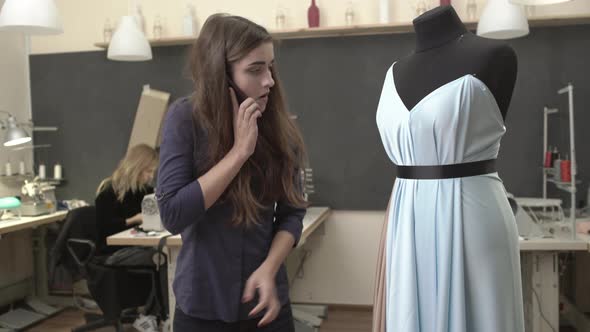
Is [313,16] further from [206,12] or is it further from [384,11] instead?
[206,12]

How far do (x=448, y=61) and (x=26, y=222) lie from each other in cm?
314

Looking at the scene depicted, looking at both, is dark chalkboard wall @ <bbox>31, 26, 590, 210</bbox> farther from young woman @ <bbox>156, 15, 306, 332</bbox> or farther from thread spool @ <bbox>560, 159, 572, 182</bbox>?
young woman @ <bbox>156, 15, 306, 332</bbox>

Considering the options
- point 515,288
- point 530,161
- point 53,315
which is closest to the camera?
point 515,288

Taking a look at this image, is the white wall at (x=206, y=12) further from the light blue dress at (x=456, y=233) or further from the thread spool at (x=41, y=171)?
the light blue dress at (x=456, y=233)

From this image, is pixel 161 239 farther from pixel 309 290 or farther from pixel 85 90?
pixel 85 90

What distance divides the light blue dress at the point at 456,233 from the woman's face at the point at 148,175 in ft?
8.48

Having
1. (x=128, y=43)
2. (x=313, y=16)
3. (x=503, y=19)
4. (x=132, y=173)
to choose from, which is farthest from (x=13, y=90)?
(x=503, y=19)

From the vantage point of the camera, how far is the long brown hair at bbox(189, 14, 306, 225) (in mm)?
1125

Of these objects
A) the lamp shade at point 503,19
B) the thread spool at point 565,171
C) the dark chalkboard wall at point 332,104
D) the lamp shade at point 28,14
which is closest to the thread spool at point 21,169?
the dark chalkboard wall at point 332,104

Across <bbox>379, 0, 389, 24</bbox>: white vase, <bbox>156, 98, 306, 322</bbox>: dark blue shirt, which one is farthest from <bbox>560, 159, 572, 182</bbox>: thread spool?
<bbox>156, 98, 306, 322</bbox>: dark blue shirt

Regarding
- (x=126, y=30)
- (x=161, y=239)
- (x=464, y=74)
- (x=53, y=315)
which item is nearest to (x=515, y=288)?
(x=464, y=74)

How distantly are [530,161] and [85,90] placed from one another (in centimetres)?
354

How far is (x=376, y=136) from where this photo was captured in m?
4.02

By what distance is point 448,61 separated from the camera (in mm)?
1452
